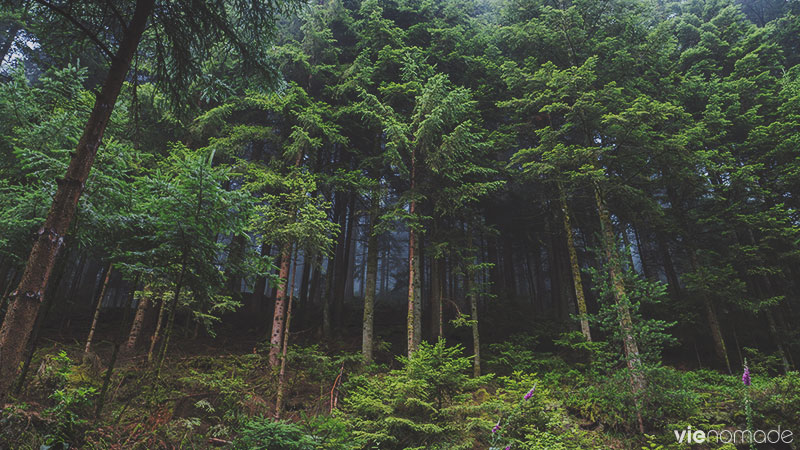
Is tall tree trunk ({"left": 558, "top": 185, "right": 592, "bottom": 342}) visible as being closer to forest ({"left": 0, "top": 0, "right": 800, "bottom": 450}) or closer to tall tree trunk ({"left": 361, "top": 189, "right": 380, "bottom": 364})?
forest ({"left": 0, "top": 0, "right": 800, "bottom": 450})

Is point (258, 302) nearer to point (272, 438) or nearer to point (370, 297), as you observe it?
point (370, 297)

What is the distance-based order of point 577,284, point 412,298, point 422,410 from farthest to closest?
1. point 577,284
2. point 412,298
3. point 422,410

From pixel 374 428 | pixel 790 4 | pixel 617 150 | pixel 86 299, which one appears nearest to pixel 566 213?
pixel 617 150

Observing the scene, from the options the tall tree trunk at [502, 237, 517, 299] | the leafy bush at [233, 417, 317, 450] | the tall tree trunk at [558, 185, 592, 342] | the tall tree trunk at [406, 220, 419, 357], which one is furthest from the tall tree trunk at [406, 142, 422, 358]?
the tall tree trunk at [502, 237, 517, 299]

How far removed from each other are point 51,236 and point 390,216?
861cm

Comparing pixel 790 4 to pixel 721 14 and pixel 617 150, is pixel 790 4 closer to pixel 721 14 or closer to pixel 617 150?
pixel 721 14

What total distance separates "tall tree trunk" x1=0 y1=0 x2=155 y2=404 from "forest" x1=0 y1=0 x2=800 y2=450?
22mm

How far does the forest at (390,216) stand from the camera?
506cm

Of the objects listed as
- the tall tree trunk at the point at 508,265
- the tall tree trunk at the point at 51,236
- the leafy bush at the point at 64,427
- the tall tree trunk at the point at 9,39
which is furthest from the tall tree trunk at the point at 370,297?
the tall tree trunk at the point at 9,39

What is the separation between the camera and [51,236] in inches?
140

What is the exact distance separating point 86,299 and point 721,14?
36715 millimetres

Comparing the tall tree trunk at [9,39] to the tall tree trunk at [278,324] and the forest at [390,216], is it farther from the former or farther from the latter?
the tall tree trunk at [278,324]

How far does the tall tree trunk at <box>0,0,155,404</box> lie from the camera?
10.8 ft

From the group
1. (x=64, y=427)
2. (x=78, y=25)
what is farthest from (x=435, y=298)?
(x=78, y=25)
